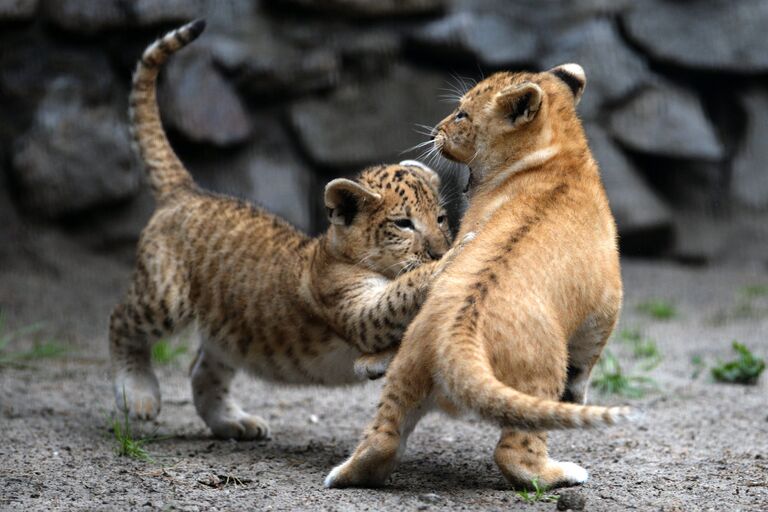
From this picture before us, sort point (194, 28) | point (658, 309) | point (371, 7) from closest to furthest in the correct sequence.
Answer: point (194, 28) → point (658, 309) → point (371, 7)

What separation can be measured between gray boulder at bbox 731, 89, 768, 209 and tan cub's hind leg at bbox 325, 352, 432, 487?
7.87 metres

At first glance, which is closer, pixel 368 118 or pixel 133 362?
pixel 133 362

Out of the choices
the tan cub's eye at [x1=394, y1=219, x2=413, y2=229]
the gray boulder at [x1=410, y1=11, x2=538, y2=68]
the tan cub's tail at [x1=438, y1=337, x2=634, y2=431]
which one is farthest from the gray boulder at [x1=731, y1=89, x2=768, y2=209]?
the tan cub's tail at [x1=438, y1=337, x2=634, y2=431]

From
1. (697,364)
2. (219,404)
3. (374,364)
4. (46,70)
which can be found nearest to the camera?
(374,364)

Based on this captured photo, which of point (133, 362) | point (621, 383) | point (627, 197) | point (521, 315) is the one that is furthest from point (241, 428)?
point (627, 197)

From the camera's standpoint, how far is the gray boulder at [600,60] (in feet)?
36.5

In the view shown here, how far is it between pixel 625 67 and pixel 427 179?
5.94 meters

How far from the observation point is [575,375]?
18.0ft

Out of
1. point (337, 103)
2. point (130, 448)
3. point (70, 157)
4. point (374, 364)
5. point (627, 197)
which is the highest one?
point (337, 103)

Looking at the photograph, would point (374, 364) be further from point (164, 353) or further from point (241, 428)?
point (164, 353)

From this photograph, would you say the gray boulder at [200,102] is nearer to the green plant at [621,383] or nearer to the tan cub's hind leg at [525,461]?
the green plant at [621,383]

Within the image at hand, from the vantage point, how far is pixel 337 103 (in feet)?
35.5

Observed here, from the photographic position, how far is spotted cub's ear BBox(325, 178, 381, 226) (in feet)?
18.6

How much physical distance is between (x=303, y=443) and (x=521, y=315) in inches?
91.7
